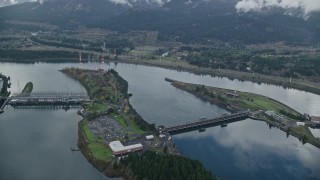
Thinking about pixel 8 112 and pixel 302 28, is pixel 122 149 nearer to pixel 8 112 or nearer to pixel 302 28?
pixel 8 112

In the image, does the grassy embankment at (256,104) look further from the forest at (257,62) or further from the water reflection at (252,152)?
the forest at (257,62)

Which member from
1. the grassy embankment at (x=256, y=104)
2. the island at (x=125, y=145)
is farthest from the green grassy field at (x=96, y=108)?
the grassy embankment at (x=256, y=104)

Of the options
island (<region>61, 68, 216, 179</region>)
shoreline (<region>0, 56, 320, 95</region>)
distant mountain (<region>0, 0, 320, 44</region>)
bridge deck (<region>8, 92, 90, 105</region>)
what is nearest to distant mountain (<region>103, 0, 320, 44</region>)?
distant mountain (<region>0, 0, 320, 44</region>)

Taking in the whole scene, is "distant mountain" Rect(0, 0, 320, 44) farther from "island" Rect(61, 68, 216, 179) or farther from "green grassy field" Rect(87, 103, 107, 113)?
"island" Rect(61, 68, 216, 179)

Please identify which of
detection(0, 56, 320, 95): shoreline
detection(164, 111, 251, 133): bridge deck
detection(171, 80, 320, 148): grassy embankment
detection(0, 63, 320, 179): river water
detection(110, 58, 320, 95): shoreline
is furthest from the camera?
detection(0, 56, 320, 95): shoreline

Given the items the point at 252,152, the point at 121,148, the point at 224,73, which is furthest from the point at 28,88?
the point at 224,73

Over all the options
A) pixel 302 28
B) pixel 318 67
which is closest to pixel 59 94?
pixel 318 67
